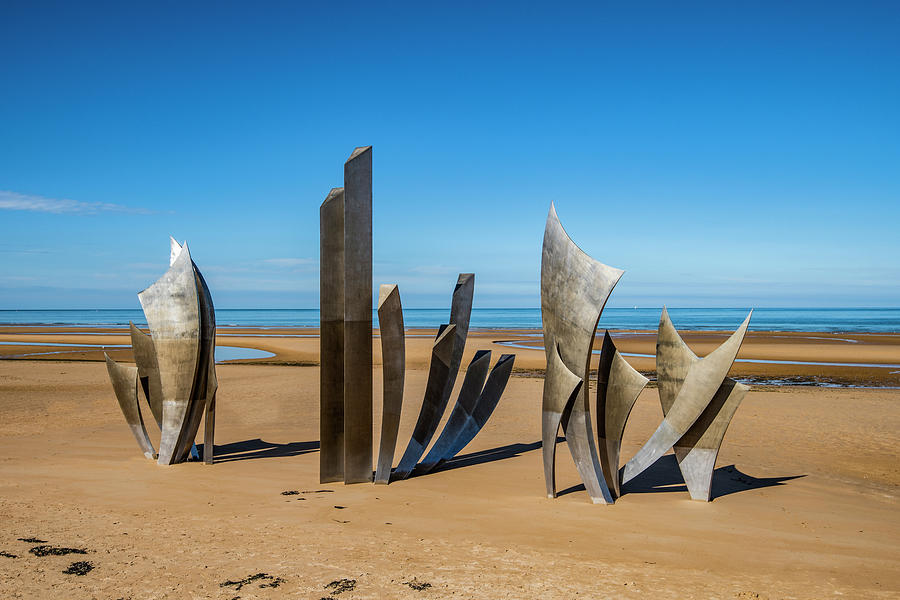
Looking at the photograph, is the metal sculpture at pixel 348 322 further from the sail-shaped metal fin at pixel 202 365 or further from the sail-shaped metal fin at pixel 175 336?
the sail-shaped metal fin at pixel 175 336

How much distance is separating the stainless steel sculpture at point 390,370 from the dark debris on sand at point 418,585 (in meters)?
3.28

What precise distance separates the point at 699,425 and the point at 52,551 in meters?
7.55

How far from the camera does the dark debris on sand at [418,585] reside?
5.43 meters

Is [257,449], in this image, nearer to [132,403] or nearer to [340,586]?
[132,403]

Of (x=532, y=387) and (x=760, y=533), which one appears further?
(x=532, y=387)

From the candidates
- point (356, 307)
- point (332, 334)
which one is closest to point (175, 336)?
point (332, 334)

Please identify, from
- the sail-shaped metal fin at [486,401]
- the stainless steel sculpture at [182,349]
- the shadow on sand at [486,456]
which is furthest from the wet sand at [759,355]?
the stainless steel sculpture at [182,349]

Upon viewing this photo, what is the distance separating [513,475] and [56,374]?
63.0 feet

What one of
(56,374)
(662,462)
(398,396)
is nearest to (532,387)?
(662,462)

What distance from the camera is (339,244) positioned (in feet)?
29.6

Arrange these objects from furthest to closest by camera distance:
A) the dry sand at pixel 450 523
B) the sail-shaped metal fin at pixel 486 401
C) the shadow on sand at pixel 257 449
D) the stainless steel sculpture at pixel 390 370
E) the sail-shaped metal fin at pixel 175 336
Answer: the shadow on sand at pixel 257 449, the sail-shaped metal fin at pixel 486 401, the sail-shaped metal fin at pixel 175 336, the stainless steel sculpture at pixel 390 370, the dry sand at pixel 450 523

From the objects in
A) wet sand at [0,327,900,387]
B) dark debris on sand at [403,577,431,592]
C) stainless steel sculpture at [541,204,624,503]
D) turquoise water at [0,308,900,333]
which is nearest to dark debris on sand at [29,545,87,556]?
dark debris on sand at [403,577,431,592]

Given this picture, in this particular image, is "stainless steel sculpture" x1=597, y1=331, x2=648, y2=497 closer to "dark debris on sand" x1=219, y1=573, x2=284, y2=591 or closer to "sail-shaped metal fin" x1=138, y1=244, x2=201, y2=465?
"dark debris on sand" x1=219, y1=573, x2=284, y2=591

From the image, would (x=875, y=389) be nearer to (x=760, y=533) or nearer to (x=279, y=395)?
(x=760, y=533)
